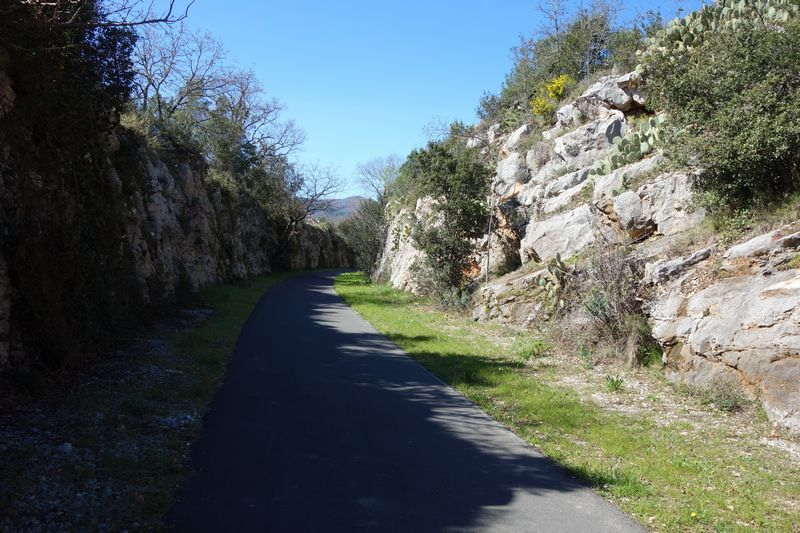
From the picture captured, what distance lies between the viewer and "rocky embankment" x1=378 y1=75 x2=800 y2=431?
724cm

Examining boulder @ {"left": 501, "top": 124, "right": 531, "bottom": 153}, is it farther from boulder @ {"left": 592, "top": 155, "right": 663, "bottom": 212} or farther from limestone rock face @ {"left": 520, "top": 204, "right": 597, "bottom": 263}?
boulder @ {"left": 592, "top": 155, "right": 663, "bottom": 212}

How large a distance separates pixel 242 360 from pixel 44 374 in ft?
11.5

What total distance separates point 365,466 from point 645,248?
26.5ft

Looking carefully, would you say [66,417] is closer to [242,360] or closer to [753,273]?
[242,360]

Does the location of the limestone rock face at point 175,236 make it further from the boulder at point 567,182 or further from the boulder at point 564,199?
the boulder at point 567,182

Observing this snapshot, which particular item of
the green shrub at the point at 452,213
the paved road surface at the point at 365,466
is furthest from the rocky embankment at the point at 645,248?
the paved road surface at the point at 365,466

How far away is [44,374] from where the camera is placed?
7.22 m

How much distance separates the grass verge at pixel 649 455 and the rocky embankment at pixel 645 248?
1019 millimetres

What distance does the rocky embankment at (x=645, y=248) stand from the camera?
7.24 meters

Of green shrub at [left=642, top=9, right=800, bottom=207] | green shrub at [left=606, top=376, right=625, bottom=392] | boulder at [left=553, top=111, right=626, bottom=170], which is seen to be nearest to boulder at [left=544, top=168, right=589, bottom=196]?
boulder at [left=553, top=111, right=626, bottom=170]

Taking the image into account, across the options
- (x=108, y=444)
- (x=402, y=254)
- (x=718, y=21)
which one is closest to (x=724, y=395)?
(x=108, y=444)

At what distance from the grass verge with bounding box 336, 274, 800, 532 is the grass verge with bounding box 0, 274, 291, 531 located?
3713mm

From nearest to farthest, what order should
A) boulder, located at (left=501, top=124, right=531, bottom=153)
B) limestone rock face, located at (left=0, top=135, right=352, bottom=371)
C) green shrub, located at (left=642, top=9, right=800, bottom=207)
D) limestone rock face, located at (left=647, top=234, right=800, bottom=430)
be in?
limestone rock face, located at (left=647, top=234, right=800, bottom=430), green shrub, located at (left=642, top=9, right=800, bottom=207), limestone rock face, located at (left=0, top=135, right=352, bottom=371), boulder, located at (left=501, top=124, right=531, bottom=153)

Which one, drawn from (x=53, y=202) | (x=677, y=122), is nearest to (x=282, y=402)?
(x=53, y=202)
